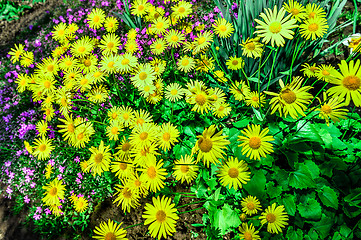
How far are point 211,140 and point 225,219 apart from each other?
0.94 meters

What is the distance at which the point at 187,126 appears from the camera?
8.06 feet

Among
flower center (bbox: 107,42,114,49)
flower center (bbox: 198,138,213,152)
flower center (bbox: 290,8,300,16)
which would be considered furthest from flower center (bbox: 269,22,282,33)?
flower center (bbox: 107,42,114,49)

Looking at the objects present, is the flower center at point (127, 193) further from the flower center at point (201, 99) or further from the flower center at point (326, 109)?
the flower center at point (326, 109)

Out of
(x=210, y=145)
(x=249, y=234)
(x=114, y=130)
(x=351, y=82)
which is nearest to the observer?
(x=351, y=82)

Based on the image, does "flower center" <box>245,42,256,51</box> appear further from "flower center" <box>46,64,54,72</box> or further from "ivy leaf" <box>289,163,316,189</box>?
"flower center" <box>46,64,54,72</box>

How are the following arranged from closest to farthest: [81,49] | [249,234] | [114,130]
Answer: [249,234] → [114,130] → [81,49]

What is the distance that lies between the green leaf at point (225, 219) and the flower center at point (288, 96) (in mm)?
1226

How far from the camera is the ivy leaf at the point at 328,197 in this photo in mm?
1734

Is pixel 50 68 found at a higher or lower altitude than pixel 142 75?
lower

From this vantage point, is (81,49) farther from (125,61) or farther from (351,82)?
(351,82)

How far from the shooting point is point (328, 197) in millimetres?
1765

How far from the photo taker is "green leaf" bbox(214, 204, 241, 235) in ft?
6.68

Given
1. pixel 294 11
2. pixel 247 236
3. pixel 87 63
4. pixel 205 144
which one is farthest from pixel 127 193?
pixel 294 11

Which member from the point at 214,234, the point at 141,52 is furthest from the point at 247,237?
the point at 141,52
